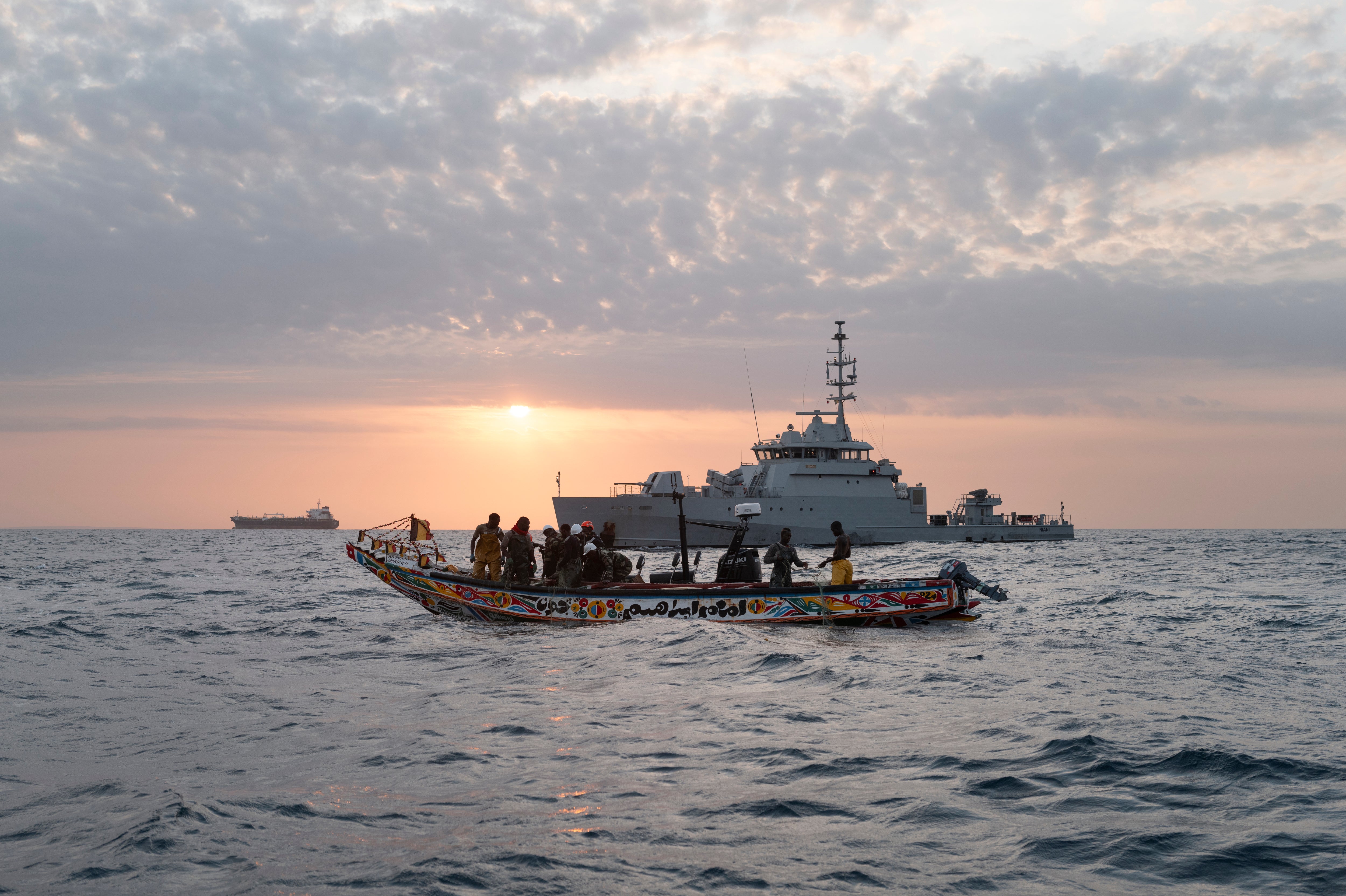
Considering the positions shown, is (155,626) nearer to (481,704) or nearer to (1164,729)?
(481,704)

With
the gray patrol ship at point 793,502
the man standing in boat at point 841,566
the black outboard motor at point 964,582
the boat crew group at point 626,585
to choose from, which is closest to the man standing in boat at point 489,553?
the boat crew group at point 626,585

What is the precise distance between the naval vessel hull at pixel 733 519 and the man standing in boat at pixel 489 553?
31.9 m

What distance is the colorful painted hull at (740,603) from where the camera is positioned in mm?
16531

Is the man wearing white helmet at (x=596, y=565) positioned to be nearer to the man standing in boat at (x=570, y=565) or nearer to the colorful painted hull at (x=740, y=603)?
the man standing in boat at (x=570, y=565)

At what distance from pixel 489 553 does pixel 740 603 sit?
17.9ft

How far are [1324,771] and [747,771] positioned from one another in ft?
15.2

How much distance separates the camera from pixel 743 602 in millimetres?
16625

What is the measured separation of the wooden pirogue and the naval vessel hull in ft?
107

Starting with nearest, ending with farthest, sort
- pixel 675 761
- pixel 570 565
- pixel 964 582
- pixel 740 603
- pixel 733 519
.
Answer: pixel 675 761 < pixel 740 603 < pixel 964 582 < pixel 570 565 < pixel 733 519

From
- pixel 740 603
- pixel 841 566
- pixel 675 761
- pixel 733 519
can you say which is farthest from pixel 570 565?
pixel 733 519

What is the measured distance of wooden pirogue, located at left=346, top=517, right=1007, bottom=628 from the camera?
54.3 ft

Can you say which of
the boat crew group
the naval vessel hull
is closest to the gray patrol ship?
the naval vessel hull

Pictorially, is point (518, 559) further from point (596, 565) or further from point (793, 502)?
point (793, 502)

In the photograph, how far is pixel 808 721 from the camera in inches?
350
